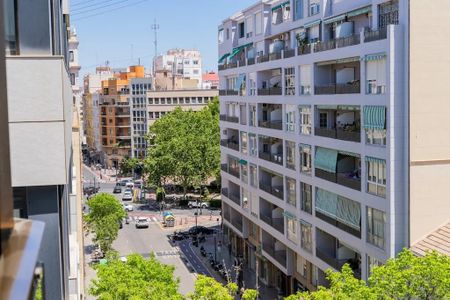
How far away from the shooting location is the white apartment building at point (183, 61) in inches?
5778

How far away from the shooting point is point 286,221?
3772 cm

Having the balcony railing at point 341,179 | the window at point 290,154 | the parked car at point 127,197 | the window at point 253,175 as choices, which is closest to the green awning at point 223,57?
the window at point 253,175

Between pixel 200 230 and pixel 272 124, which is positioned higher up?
pixel 272 124

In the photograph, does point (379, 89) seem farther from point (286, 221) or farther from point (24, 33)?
point (24, 33)

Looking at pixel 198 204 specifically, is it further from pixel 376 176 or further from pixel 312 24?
pixel 376 176

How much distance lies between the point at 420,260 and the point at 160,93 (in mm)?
83993

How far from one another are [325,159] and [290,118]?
224 inches

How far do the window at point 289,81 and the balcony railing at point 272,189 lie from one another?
634 cm

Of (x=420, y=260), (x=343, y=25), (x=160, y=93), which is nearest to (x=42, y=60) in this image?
(x=420, y=260)

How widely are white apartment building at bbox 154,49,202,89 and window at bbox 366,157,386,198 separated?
12025 centimetres

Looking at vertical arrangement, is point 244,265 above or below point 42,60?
below

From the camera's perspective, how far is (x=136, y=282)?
22609mm

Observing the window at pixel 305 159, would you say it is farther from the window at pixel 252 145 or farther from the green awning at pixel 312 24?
the window at pixel 252 145

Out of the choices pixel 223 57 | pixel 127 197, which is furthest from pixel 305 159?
pixel 127 197
